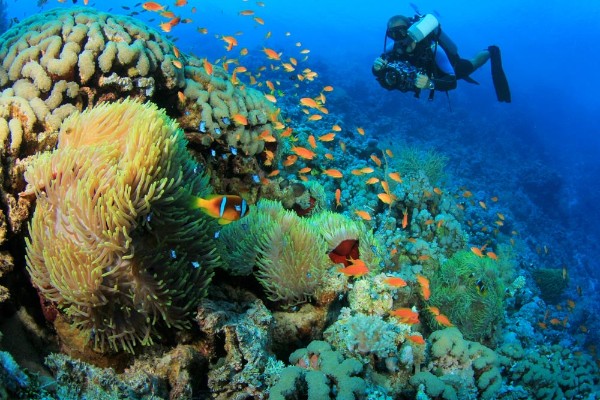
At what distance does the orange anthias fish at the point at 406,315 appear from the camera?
142 inches

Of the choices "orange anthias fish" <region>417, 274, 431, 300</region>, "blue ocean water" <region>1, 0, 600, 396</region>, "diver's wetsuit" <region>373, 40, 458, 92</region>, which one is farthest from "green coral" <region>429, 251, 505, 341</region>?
"blue ocean water" <region>1, 0, 600, 396</region>

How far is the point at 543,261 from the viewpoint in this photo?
1321 cm

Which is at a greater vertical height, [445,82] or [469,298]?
[445,82]

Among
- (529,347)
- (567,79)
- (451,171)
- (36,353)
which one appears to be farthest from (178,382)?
(567,79)

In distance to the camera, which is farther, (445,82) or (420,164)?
(420,164)

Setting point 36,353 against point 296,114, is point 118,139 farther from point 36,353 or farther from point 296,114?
point 296,114

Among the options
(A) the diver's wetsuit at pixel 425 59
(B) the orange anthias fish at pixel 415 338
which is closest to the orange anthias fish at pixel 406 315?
(B) the orange anthias fish at pixel 415 338

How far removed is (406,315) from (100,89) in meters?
4.40

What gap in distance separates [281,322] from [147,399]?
1.43m

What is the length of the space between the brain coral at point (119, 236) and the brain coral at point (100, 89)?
2.24 ft

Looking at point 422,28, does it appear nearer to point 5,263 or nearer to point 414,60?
point 414,60

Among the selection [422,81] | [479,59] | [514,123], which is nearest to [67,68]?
[422,81]

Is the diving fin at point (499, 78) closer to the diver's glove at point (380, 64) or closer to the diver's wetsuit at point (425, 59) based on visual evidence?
the diver's wetsuit at point (425, 59)

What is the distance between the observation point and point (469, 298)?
5.57 meters
